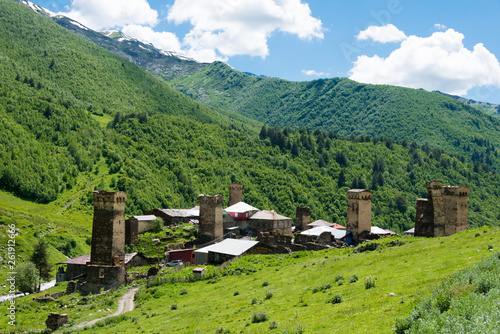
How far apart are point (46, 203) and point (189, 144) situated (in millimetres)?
76896

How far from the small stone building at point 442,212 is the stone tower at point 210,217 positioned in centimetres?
3208

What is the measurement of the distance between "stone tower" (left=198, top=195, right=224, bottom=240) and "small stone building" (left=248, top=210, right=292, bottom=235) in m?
12.4

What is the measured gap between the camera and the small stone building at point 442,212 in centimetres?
4853

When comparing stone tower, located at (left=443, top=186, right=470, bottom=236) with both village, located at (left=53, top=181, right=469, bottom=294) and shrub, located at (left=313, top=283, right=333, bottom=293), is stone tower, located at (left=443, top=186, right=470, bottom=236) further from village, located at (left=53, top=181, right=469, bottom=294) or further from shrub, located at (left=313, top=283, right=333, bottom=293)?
shrub, located at (left=313, top=283, right=333, bottom=293)

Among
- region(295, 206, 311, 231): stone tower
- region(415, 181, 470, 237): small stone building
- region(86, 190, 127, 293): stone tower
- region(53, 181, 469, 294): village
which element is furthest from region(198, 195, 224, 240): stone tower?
region(415, 181, 470, 237): small stone building

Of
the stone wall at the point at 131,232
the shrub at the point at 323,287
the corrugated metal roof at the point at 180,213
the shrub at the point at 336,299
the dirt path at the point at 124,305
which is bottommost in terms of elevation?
the dirt path at the point at 124,305

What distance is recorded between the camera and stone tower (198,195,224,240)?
227 ft

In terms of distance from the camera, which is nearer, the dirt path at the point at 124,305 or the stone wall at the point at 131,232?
the dirt path at the point at 124,305

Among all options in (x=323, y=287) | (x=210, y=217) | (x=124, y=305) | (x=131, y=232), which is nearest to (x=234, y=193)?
(x=210, y=217)

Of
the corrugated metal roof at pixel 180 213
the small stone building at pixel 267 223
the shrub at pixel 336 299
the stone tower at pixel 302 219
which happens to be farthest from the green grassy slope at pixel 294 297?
the stone tower at pixel 302 219

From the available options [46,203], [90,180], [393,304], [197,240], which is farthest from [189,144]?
[393,304]

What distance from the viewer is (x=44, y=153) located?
5374 inches

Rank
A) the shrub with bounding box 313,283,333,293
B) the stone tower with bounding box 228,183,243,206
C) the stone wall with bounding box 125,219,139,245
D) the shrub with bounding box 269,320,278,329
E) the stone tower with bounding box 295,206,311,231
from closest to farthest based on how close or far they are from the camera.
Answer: the shrub with bounding box 269,320,278,329, the shrub with bounding box 313,283,333,293, the stone wall with bounding box 125,219,139,245, the stone tower with bounding box 295,206,311,231, the stone tower with bounding box 228,183,243,206

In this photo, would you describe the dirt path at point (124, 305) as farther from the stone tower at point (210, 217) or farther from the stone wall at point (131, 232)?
the stone wall at point (131, 232)
